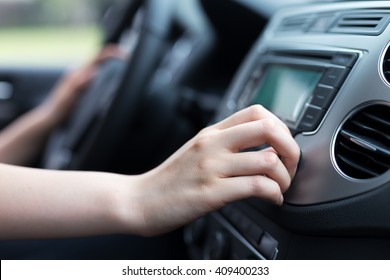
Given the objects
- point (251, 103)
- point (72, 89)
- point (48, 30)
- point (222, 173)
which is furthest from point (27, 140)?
point (48, 30)

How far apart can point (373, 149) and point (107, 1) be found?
6.20 ft

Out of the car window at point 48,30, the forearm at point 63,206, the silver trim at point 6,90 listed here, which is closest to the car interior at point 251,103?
the forearm at point 63,206

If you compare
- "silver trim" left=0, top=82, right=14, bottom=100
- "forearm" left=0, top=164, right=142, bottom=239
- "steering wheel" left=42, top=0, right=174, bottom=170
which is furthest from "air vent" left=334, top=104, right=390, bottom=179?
"silver trim" left=0, top=82, right=14, bottom=100

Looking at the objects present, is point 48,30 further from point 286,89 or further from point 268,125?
point 268,125

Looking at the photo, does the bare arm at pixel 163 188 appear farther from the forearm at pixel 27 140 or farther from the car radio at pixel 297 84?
the forearm at pixel 27 140

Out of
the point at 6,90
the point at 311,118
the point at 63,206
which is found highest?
the point at 311,118

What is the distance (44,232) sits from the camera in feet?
2.29

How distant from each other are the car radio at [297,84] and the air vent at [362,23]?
0.13ft

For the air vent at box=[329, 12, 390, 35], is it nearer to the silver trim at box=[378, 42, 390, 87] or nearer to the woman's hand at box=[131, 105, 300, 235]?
the silver trim at box=[378, 42, 390, 87]

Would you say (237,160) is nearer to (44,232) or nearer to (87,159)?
(44,232)

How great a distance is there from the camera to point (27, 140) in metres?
1.40

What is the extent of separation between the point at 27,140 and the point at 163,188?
2.70ft

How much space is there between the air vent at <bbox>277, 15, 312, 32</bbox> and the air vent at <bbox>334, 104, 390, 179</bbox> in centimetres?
29

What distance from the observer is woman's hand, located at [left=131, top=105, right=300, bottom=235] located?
629 mm
